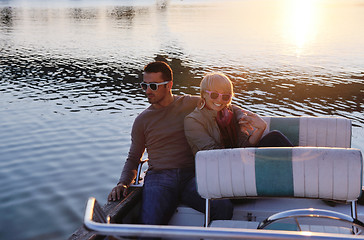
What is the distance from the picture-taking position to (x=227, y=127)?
4.58 metres

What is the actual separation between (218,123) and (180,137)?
17.8 inches

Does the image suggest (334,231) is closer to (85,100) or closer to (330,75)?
(85,100)

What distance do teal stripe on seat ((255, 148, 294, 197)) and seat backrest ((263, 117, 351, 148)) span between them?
1.73m

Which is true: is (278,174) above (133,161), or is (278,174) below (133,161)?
above

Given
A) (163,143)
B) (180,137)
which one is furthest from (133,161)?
(180,137)

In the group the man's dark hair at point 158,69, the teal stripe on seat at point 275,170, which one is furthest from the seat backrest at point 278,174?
the man's dark hair at point 158,69

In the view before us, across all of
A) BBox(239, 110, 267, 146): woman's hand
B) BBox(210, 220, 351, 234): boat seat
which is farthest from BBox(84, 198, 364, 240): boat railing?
BBox(239, 110, 267, 146): woman's hand

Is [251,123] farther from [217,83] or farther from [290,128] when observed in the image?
[290,128]

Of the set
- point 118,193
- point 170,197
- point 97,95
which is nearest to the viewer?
point 170,197

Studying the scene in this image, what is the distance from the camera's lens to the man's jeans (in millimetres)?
4113

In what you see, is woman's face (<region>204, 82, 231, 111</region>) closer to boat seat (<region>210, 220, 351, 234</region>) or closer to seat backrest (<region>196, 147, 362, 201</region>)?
seat backrest (<region>196, 147, 362, 201</region>)

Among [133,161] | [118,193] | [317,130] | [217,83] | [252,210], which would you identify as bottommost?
[252,210]

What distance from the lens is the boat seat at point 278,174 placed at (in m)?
3.57

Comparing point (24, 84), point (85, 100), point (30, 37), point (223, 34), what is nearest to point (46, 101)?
point (85, 100)
